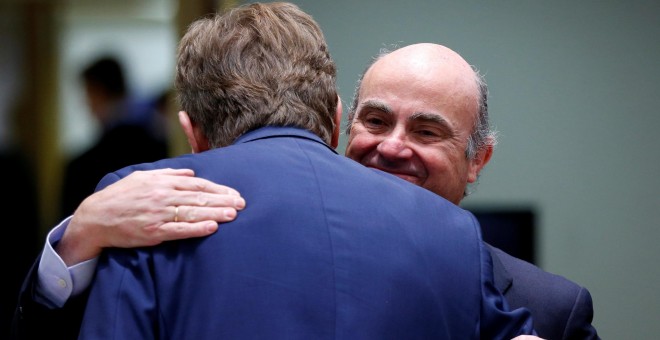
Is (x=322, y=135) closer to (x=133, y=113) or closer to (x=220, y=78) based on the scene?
(x=220, y=78)

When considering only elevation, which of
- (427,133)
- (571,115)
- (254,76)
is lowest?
(571,115)

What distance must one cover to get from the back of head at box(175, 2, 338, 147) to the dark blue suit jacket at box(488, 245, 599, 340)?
69 cm

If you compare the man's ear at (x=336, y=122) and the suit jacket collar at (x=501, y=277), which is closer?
the man's ear at (x=336, y=122)

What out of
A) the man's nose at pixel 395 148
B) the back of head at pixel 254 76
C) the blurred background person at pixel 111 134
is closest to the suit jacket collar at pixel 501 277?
the man's nose at pixel 395 148

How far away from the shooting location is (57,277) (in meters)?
1.72

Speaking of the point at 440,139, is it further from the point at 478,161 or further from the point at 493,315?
the point at 493,315

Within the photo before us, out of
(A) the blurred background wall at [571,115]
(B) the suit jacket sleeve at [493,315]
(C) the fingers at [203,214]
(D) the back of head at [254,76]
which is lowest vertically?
(A) the blurred background wall at [571,115]

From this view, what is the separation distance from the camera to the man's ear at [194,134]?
1.85m

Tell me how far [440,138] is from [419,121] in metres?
0.07

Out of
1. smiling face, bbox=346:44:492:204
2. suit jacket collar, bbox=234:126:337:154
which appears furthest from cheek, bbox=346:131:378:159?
suit jacket collar, bbox=234:126:337:154

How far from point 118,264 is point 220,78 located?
36 centimetres

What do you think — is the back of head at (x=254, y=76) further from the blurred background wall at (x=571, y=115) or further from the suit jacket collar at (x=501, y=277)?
the blurred background wall at (x=571, y=115)

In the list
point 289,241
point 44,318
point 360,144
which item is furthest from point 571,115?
point 44,318

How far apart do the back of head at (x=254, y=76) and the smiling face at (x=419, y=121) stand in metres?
0.54
